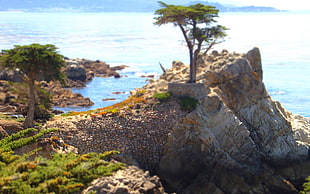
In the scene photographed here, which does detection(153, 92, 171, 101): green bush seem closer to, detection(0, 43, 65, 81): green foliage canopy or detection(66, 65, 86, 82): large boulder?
detection(0, 43, 65, 81): green foliage canopy

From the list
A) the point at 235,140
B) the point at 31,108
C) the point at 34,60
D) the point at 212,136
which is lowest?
the point at 235,140

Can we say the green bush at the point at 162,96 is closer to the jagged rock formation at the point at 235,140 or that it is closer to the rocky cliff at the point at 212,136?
the rocky cliff at the point at 212,136

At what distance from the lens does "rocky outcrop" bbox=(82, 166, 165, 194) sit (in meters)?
14.9

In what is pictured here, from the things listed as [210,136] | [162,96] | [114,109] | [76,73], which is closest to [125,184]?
[210,136]

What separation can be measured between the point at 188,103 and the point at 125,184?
13967 millimetres

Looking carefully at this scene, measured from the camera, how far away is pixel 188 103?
28.8 metres

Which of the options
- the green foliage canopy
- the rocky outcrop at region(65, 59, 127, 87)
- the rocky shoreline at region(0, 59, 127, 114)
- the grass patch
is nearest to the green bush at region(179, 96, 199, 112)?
the grass patch

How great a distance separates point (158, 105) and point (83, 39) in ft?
332

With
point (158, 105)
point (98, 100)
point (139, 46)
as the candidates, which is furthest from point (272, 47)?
point (158, 105)

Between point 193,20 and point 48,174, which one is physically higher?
point 193,20

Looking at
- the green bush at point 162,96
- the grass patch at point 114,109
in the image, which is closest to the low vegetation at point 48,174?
the grass patch at point 114,109

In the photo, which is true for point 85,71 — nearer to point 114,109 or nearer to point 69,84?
point 69,84

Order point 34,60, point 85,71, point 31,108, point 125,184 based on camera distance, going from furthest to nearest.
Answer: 1. point 85,71
2. point 31,108
3. point 34,60
4. point 125,184

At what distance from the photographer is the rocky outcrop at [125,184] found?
49.0 ft
